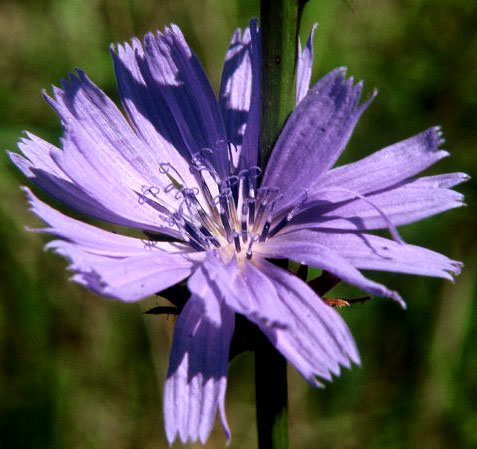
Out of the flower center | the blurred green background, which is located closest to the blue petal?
the flower center

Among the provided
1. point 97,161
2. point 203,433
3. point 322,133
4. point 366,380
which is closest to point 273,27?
point 322,133

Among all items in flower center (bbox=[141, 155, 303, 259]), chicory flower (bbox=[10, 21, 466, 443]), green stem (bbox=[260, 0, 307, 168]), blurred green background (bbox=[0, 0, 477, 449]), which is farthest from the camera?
blurred green background (bbox=[0, 0, 477, 449])

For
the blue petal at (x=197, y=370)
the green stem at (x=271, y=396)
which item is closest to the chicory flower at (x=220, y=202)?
the blue petal at (x=197, y=370)

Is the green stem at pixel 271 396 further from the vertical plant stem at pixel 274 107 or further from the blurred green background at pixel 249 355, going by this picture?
the blurred green background at pixel 249 355

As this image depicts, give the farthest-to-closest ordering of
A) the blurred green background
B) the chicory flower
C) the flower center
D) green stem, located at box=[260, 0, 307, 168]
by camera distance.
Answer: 1. the blurred green background
2. the flower center
3. the chicory flower
4. green stem, located at box=[260, 0, 307, 168]

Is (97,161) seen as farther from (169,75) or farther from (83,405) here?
(83,405)

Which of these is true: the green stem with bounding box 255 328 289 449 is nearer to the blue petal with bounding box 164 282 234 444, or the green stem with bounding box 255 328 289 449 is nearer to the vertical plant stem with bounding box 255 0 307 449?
the vertical plant stem with bounding box 255 0 307 449

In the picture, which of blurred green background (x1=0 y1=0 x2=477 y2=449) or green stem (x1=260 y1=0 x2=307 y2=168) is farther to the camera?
blurred green background (x1=0 y1=0 x2=477 y2=449)
